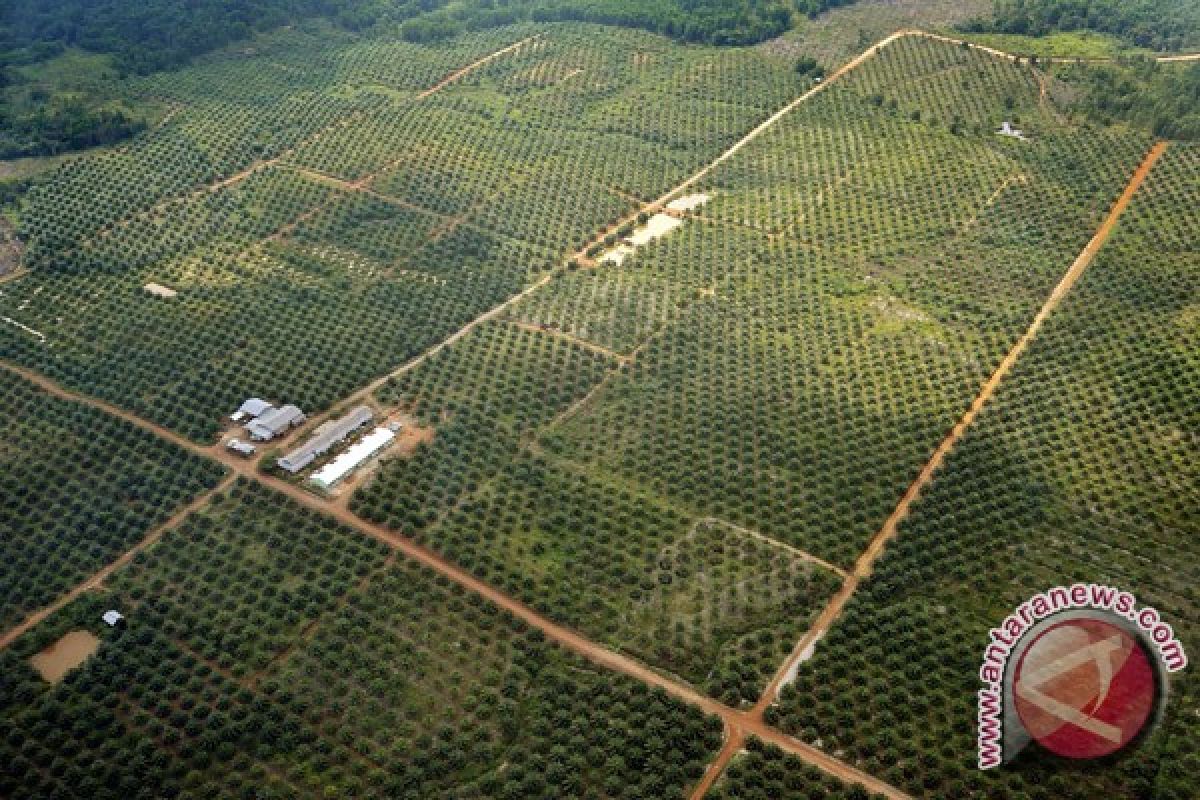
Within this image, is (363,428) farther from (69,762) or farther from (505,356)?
(69,762)

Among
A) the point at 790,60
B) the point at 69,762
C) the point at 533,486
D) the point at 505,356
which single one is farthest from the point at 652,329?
the point at 790,60

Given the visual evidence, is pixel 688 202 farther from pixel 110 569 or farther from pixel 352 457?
pixel 110 569

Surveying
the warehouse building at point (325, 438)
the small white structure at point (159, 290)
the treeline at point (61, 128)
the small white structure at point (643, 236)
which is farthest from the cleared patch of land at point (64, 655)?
the treeline at point (61, 128)

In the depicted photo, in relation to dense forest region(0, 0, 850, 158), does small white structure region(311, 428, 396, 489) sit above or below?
below

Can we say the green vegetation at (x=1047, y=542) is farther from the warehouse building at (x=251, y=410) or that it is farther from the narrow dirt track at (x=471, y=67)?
the narrow dirt track at (x=471, y=67)

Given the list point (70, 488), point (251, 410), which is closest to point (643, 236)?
point (251, 410)

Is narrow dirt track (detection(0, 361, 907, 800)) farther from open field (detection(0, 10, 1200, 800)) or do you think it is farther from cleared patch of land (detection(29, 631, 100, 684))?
cleared patch of land (detection(29, 631, 100, 684))

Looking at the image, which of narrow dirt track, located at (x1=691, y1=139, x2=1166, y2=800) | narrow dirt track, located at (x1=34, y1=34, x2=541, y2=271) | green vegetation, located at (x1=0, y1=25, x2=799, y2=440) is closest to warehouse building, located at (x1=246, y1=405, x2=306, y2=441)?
green vegetation, located at (x1=0, y1=25, x2=799, y2=440)
